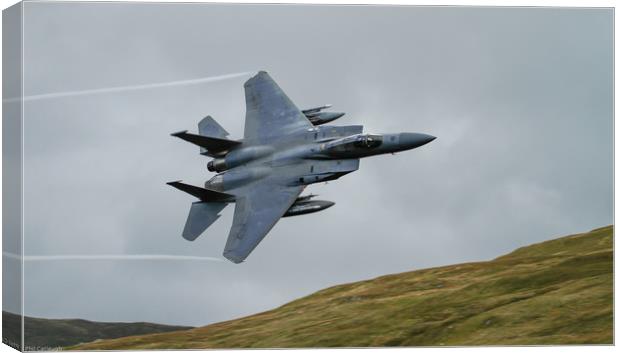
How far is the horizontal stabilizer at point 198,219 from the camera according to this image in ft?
112

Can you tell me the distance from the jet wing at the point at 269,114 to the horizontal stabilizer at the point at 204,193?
2.21 metres

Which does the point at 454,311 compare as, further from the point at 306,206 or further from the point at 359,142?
the point at 359,142

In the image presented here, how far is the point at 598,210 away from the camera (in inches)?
1416

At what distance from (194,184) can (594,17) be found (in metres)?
13.0

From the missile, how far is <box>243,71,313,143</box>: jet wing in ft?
7.76

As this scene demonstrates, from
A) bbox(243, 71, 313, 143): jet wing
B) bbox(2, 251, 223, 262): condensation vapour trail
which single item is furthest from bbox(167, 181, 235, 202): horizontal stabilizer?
bbox(243, 71, 313, 143): jet wing

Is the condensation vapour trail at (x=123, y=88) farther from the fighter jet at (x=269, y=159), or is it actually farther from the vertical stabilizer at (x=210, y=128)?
the vertical stabilizer at (x=210, y=128)

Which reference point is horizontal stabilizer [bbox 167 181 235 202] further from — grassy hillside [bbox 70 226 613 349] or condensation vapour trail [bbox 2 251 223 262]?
grassy hillside [bbox 70 226 613 349]

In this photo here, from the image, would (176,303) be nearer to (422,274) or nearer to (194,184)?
(194,184)

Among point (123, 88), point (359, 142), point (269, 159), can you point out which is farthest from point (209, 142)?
point (359, 142)

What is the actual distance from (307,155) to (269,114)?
2124 mm

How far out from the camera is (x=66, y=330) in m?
33.4

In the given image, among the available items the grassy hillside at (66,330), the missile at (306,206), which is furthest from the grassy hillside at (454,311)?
the missile at (306,206)

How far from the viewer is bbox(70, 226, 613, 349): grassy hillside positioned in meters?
34.7
